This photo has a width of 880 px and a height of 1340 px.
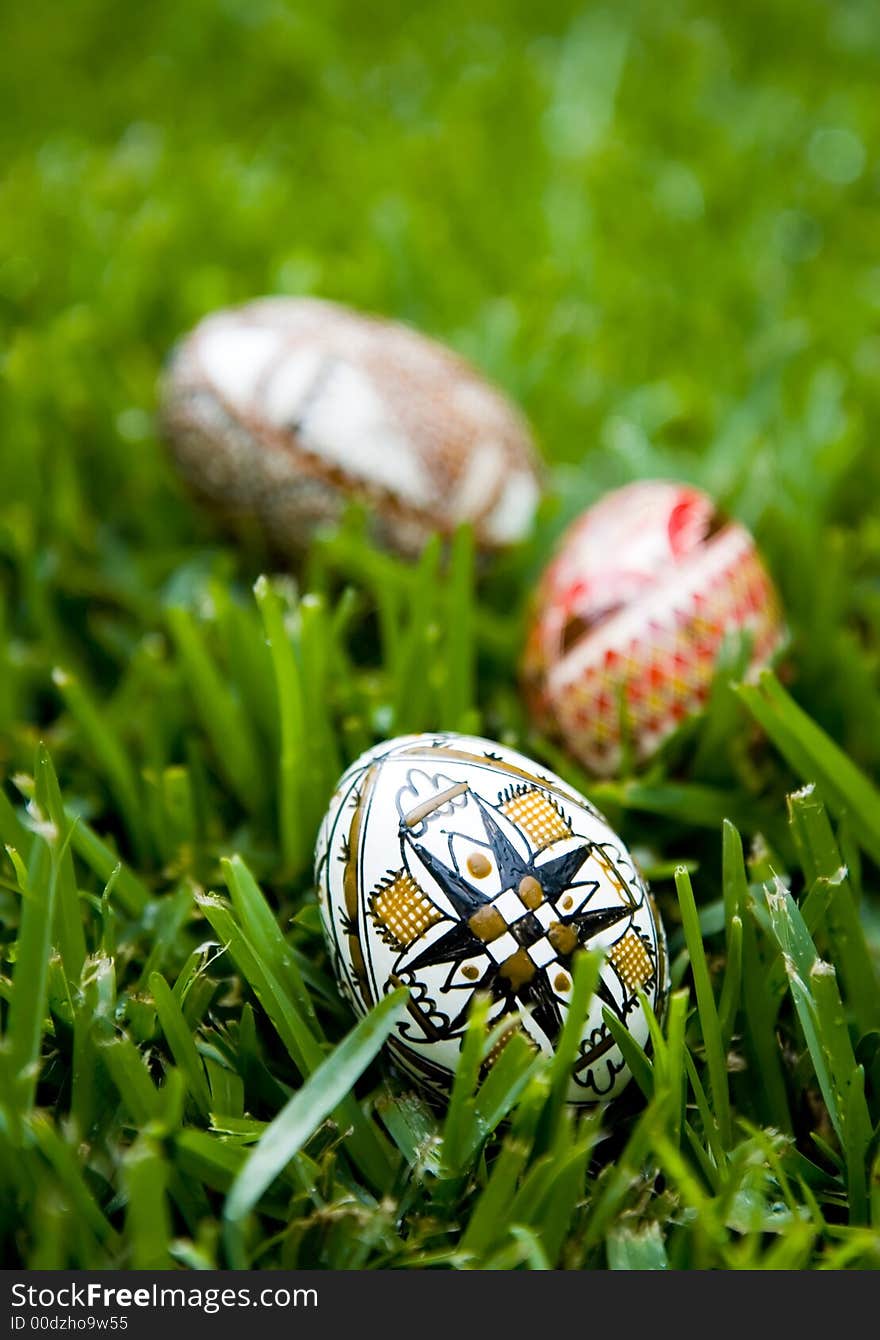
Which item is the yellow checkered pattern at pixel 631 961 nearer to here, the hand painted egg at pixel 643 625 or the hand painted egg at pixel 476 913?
the hand painted egg at pixel 476 913

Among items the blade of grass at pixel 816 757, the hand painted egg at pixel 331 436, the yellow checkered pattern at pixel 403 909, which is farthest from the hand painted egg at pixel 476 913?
the hand painted egg at pixel 331 436

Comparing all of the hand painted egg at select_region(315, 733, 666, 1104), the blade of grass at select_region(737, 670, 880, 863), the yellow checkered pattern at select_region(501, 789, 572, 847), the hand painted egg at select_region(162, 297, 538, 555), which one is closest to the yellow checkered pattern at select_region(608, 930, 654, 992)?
the hand painted egg at select_region(315, 733, 666, 1104)

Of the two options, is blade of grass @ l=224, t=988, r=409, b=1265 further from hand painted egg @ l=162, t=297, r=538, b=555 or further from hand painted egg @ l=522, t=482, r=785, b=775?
hand painted egg @ l=162, t=297, r=538, b=555

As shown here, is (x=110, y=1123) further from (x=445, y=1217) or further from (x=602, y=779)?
(x=602, y=779)

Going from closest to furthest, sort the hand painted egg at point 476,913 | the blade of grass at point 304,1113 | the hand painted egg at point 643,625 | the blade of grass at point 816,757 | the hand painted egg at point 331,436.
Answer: the blade of grass at point 304,1113
the hand painted egg at point 476,913
the blade of grass at point 816,757
the hand painted egg at point 643,625
the hand painted egg at point 331,436

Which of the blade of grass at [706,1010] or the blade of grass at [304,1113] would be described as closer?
the blade of grass at [304,1113]

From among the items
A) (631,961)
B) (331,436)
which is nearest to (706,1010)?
(631,961)

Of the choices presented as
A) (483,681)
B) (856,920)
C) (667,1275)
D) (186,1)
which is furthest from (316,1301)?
(186,1)
